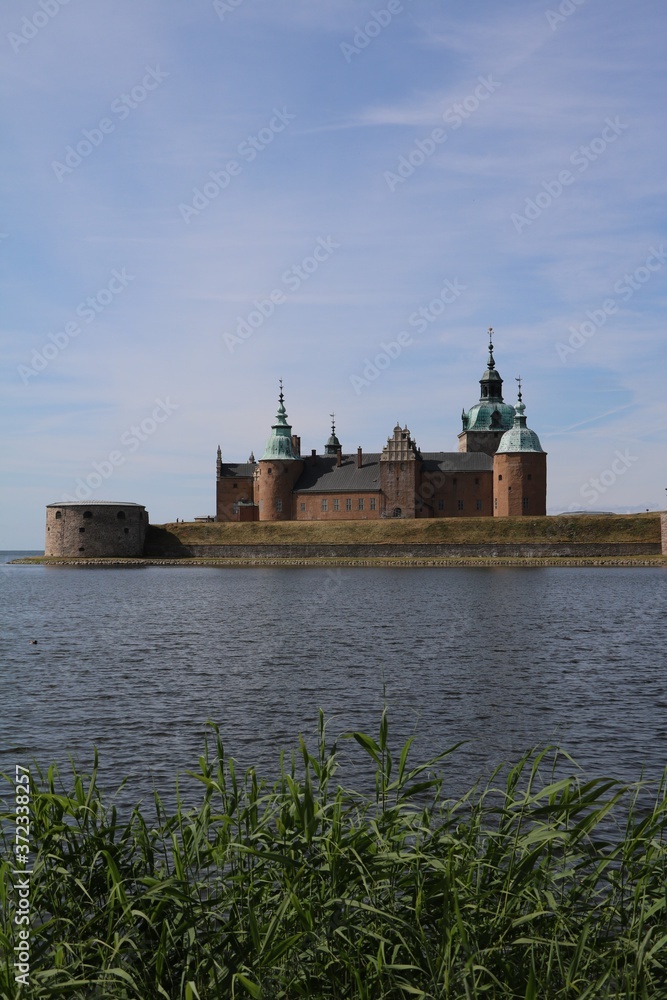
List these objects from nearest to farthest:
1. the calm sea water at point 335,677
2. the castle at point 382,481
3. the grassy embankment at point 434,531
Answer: the calm sea water at point 335,677 < the grassy embankment at point 434,531 < the castle at point 382,481

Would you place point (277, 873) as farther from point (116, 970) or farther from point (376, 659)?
point (376, 659)

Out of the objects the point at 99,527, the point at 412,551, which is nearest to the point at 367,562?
the point at 412,551

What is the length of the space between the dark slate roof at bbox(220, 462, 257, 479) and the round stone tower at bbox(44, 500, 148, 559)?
16743 millimetres

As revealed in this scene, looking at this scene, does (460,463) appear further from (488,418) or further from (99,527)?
(99,527)

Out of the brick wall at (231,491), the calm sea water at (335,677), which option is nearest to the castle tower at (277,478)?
the brick wall at (231,491)

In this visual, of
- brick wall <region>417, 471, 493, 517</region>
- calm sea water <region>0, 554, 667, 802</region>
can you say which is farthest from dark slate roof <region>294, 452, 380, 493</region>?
calm sea water <region>0, 554, 667, 802</region>

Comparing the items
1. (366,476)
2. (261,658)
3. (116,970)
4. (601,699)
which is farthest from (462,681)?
(366,476)

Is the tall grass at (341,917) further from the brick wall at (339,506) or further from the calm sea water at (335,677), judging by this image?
the brick wall at (339,506)

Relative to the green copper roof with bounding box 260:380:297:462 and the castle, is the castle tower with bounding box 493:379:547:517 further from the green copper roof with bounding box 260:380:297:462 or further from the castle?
the green copper roof with bounding box 260:380:297:462

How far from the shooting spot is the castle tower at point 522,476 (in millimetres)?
86750

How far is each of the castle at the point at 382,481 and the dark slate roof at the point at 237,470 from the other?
684 millimetres

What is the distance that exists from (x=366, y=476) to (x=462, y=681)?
78.2 metres

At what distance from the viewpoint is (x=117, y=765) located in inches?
521

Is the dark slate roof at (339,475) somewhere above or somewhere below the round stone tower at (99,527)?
above
